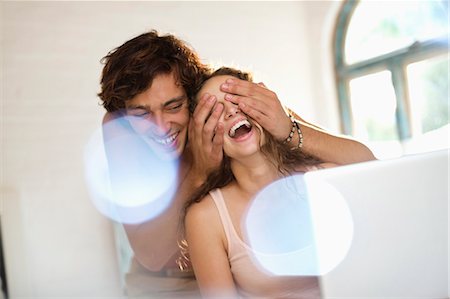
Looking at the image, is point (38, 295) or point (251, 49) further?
point (251, 49)

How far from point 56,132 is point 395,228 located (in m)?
1.12

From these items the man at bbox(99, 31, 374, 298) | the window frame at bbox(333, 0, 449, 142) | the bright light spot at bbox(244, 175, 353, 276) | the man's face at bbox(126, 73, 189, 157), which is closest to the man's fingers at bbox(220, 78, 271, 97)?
the man at bbox(99, 31, 374, 298)

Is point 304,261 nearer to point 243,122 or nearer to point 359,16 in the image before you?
point 243,122

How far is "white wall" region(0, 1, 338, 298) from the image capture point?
4.71 ft

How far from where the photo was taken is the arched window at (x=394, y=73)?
202 centimetres

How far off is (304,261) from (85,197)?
0.78m

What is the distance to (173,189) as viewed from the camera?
51.6 inches

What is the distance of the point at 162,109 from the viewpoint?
1.06 m

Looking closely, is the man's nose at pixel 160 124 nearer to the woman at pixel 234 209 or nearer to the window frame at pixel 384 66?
the woman at pixel 234 209

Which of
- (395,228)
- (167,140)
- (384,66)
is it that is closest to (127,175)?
(167,140)

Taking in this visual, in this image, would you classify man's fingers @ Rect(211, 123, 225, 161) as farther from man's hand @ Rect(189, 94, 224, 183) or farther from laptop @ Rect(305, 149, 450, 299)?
laptop @ Rect(305, 149, 450, 299)

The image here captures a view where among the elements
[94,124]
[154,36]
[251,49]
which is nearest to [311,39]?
[251,49]

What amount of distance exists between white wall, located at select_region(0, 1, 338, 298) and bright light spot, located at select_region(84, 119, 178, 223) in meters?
0.05

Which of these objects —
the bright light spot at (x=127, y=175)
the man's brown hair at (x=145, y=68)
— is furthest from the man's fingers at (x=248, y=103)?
the bright light spot at (x=127, y=175)
